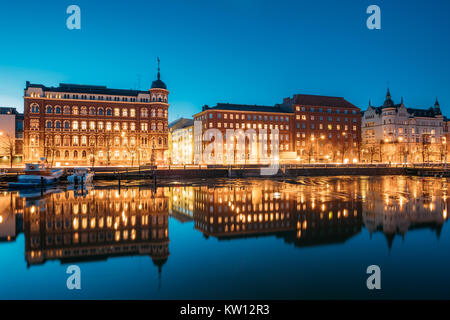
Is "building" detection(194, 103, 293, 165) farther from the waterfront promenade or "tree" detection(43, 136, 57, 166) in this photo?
"tree" detection(43, 136, 57, 166)

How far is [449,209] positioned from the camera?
24.5 m

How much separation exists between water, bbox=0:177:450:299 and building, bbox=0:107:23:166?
6317 cm

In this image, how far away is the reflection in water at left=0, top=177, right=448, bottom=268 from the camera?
14.6m

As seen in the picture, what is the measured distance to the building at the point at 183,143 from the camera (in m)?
120

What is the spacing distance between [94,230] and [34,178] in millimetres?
30751

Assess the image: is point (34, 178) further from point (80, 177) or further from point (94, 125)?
point (94, 125)

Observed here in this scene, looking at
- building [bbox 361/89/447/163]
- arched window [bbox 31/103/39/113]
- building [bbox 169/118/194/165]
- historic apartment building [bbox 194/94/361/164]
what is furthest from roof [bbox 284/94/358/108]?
arched window [bbox 31/103/39/113]

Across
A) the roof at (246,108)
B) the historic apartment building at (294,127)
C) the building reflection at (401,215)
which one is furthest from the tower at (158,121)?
the building reflection at (401,215)

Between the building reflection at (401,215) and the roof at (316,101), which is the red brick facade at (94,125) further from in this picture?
the building reflection at (401,215)

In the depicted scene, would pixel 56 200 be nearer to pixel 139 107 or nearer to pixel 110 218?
pixel 110 218

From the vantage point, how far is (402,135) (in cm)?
11188

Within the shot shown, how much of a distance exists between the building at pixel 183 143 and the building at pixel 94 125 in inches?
1204
